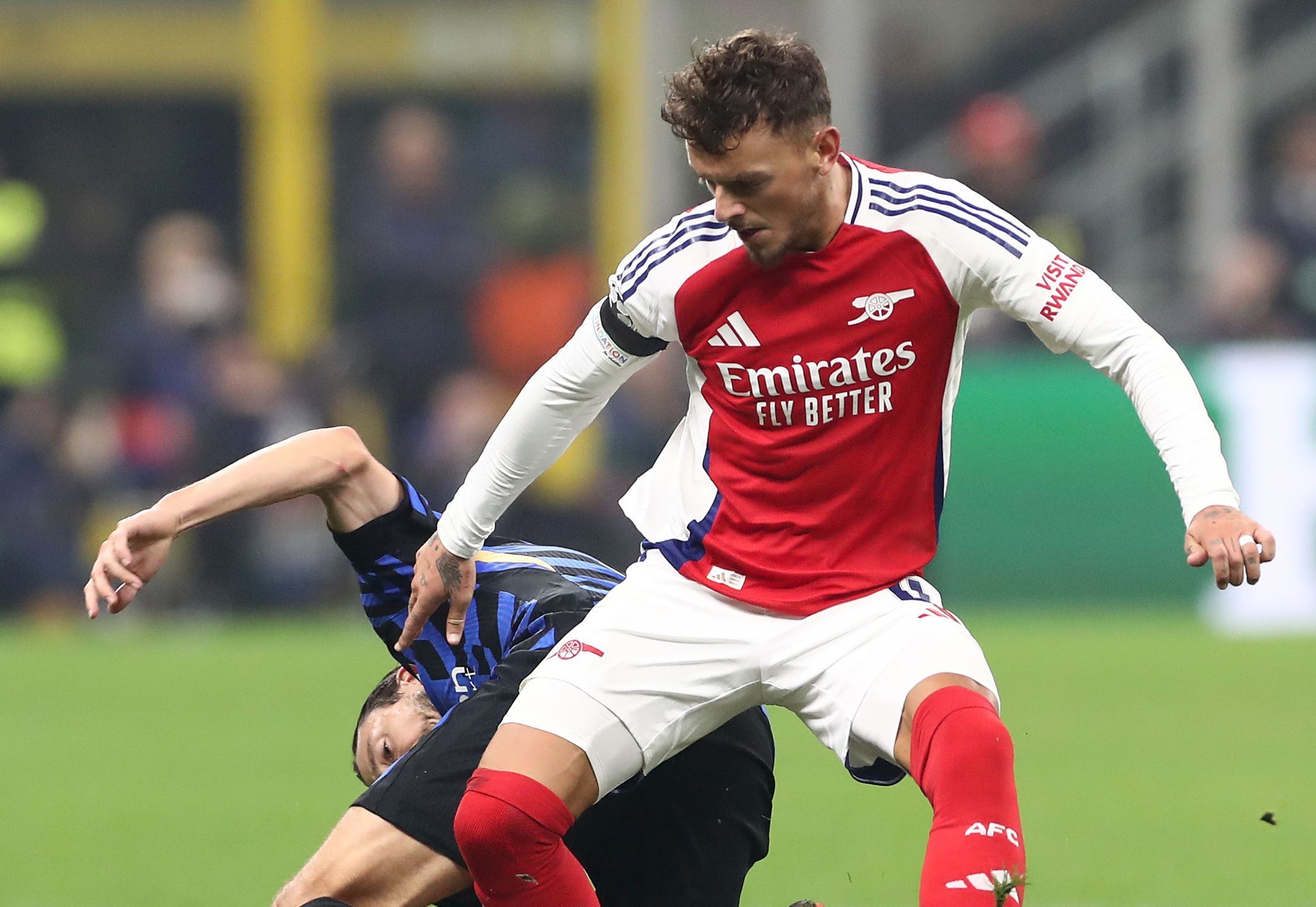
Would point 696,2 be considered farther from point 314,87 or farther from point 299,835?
point 299,835

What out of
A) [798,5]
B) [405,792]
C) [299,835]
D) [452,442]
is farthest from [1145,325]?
[798,5]

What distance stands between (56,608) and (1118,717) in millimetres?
6688

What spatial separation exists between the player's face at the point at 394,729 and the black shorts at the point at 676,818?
27 centimetres

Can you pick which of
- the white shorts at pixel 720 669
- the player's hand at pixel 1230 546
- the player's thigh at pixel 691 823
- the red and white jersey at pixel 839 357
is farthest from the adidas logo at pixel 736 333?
the player's hand at pixel 1230 546

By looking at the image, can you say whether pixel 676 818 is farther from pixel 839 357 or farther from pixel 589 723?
pixel 839 357

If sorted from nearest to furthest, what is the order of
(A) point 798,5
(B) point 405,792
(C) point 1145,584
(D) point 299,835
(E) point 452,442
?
(B) point 405,792 < (D) point 299,835 < (C) point 1145,584 < (E) point 452,442 < (A) point 798,5

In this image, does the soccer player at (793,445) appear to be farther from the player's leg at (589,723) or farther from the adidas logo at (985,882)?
the adidas logo at (985,882)

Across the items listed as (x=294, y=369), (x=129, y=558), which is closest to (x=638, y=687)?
(x=129, y=558)

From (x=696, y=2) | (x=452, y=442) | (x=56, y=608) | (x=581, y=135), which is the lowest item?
(x=56, y=608)

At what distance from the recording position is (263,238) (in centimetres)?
1535

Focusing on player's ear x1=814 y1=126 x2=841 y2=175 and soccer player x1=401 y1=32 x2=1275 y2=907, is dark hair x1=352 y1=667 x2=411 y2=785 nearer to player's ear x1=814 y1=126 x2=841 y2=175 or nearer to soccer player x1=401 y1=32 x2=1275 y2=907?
soccer player x1=401 y1=32 x2=1275 y2=907

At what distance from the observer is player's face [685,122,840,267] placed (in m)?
4.20

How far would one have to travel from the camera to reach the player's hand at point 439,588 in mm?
4824

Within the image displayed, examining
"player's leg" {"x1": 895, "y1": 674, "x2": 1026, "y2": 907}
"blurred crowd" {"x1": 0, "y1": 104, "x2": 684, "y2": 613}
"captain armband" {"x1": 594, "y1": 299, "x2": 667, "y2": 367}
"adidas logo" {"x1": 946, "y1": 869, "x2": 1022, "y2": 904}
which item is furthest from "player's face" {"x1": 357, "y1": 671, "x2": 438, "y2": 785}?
"blurred crowd" {"x1": 0, "y1": 104, "x2": 684, "y2": 613}
